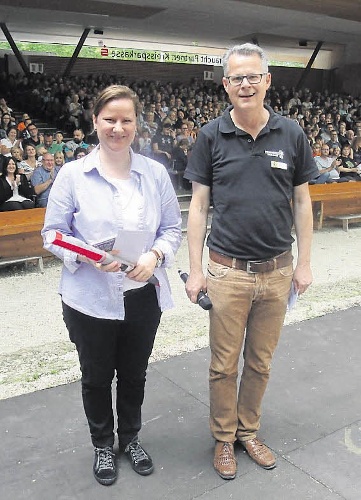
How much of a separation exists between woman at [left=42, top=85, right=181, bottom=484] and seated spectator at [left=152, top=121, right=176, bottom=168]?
791cm

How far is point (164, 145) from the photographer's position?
425 inches

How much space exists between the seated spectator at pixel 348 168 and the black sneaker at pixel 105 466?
8638 millimetres

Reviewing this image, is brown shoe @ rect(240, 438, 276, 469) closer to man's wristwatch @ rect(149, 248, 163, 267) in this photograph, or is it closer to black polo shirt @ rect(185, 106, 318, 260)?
black polo shirt @ rect(185, 106, 318, 260)

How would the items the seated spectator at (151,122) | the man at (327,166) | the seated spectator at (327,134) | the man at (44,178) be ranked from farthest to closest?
the seated spectator at (327,134) → the seated spectator at (151,122) → the man at (327,166) → the man at (44,178)

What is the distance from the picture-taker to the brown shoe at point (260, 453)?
2.51 m

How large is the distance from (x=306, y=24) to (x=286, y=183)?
15874 mm

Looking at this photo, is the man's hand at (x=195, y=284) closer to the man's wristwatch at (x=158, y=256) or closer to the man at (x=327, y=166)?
the man's wristwatch at (x=158, y=256)

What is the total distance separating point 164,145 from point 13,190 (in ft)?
15.3

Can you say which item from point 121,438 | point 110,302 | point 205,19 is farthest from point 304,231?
point 205,19

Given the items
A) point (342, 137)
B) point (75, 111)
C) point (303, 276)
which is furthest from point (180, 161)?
point (303, 276)

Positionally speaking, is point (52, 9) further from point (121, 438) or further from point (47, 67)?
point (121, 438)

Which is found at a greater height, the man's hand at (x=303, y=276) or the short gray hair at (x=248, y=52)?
the short gray hair at (x=248, y=52)

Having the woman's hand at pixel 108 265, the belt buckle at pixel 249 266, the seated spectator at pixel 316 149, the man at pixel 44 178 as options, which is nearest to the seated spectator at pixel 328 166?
the seated spectator at pixel 316 149

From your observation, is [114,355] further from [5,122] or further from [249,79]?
[5,122]
